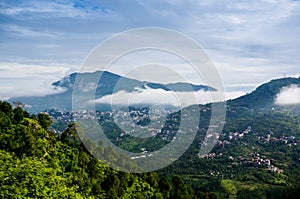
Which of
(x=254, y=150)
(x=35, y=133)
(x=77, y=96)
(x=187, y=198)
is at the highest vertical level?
(x=77, y=96)

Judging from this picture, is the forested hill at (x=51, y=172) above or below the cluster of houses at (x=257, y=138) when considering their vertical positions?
above

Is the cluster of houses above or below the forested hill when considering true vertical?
below

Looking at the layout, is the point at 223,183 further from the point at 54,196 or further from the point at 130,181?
the point at 54,196

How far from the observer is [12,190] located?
10.7m

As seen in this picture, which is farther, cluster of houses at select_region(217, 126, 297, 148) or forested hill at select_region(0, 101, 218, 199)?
cluster of houses at select_region(217, 126, 297, 148)

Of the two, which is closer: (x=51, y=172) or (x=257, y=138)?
(x=51, y=172)

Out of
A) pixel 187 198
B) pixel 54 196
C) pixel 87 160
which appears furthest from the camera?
pixel 187 198

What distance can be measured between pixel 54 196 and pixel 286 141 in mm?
131736

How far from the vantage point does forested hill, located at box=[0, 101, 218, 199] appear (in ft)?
38.7

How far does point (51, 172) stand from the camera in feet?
45.3

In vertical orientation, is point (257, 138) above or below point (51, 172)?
below

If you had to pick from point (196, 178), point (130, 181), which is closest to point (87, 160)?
point (130, 181)

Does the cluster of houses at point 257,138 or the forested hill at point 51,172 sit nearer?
the forested hill at point 51,172

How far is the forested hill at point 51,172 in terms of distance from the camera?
38.7ft
